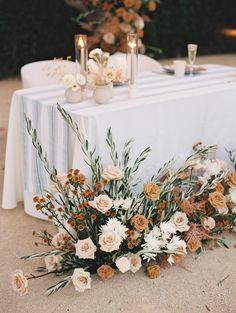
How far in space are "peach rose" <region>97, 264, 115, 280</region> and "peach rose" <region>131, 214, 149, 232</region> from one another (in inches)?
8.4

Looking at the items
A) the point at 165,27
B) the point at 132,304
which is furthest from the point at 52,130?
the point at 165,27

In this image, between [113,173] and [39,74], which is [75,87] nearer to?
[113,173]

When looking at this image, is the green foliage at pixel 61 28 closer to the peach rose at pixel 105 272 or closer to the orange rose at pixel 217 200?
the orange rose at pixel 217 200

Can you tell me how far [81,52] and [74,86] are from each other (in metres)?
0.25

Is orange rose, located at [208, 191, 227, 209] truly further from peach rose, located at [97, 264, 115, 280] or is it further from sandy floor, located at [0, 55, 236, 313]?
peach rose, located at [97, 264, 115, 280]

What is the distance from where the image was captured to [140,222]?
199 centimetres

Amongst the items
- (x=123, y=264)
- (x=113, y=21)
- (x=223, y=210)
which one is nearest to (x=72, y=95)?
(x=123, y=264)

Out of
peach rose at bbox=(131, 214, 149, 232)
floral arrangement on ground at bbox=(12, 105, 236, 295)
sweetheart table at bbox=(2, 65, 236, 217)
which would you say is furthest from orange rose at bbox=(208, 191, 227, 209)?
peach rose at bbox=(131, 214, 149, 232)

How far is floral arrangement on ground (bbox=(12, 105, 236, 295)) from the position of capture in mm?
1968

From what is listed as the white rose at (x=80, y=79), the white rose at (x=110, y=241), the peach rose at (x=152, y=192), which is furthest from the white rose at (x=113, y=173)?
the white rose at (x=80, y=79)

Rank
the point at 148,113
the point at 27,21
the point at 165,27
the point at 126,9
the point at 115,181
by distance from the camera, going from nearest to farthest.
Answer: the point at 115,181
the point at 148,113
the point at 126,9
the point at 27,21
the point at 165,27

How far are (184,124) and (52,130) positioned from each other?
66cm

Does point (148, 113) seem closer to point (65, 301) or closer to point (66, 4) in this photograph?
point (65, 301)

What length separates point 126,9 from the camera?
5398 mm
